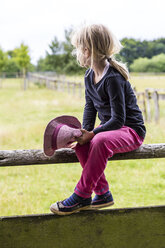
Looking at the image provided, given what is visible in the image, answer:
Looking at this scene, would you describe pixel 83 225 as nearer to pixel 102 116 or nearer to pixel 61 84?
pixel 102 116

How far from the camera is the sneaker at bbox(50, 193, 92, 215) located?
1.52m

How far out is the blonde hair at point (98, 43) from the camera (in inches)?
57.9

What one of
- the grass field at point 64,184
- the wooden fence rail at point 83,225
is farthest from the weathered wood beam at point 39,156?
the grass field at point 64,184

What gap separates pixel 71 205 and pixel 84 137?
1.12 ft

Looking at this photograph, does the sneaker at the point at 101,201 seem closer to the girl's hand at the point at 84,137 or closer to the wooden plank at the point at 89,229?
the wooden plank at the point at 89,229

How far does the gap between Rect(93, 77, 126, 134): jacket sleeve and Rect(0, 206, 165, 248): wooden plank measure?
0.49 metres

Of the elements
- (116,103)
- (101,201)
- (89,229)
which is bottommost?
(89,229)

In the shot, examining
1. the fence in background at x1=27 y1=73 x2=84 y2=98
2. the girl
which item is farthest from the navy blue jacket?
the fence in background at x1=27 y1=73 x2=84 y2=98

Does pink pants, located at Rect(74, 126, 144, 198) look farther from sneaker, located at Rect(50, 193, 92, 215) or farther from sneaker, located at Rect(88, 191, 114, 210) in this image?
sneaker, located at Rect(88, 191, 114, 210)

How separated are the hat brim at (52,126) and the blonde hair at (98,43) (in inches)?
12.3

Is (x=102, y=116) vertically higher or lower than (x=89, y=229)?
higher

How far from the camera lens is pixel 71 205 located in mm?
1525

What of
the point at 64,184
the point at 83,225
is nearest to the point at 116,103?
the point at 83,225

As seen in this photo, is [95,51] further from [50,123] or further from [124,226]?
[124,226]
